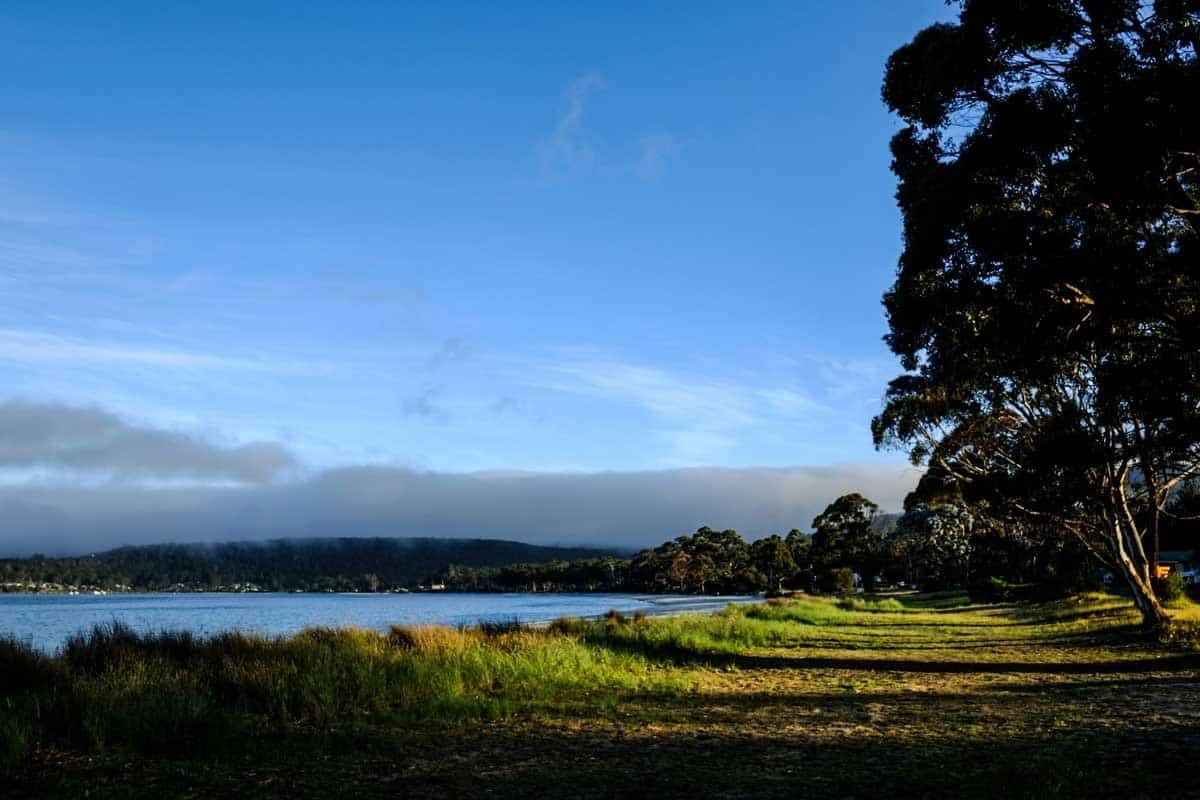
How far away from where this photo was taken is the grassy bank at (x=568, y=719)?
7.20 m

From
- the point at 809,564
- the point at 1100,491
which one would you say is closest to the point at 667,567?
the point at 809,564

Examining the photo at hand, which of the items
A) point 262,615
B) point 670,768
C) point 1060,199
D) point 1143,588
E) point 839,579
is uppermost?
point 1060,199

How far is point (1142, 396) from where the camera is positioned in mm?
14469

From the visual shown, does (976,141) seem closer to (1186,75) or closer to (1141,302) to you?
(1186,75)

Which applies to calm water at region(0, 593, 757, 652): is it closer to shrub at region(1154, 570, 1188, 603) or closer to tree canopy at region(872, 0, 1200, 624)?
tree canopy at region(872, 0, 1200, 624)

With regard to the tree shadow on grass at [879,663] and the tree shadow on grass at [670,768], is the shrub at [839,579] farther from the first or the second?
the tree shadow on grass at [670,768]

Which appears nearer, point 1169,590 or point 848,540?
point 1169,590

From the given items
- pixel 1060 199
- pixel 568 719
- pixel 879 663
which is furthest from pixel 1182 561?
pixel 568 719

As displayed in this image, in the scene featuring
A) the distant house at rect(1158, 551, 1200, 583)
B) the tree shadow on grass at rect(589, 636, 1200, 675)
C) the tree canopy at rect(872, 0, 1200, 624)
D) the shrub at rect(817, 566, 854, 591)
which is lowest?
the shrub at rect(817, 566, 854, 591)

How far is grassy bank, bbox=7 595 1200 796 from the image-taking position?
283 inches

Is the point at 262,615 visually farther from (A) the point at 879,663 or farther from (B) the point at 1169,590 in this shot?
(B) the point at 1169,590

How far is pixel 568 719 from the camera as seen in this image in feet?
34.5

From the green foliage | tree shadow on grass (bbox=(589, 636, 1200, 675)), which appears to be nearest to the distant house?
the green foliage

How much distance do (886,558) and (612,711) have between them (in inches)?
3549
